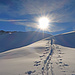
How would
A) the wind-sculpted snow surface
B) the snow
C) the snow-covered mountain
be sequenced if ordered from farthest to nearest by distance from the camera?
the wind-sculpted snow surface
the snow-covered mountain
the snow

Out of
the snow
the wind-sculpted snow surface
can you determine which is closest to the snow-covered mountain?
the wind-sculpted snow surface

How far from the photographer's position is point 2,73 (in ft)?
12.8

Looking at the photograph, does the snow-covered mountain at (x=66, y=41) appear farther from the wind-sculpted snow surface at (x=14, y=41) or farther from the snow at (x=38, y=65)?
the snow at (x=38, y=65)

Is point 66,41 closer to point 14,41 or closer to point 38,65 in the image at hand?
point 14,41

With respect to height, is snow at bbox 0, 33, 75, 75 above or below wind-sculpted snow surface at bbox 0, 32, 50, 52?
below

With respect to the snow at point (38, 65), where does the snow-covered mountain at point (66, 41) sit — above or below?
above

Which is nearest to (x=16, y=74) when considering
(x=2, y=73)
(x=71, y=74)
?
(x=2, y=73)

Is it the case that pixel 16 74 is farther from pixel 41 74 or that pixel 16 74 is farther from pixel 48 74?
pixel 48 74

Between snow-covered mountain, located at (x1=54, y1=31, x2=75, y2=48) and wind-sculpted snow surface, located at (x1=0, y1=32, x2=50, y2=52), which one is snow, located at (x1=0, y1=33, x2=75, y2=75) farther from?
wind-sculpted snow surface, located at (x1=0, y1=32, x2=50, y2=52)

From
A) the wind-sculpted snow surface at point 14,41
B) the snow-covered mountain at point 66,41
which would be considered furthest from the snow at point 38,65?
the wind-sculpted snow surface at point 14,41

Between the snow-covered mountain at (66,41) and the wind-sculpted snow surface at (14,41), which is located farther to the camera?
the wind-sculpted snow surface at (14,41)

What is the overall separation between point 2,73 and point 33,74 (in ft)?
4.47

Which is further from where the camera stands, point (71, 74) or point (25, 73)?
point (25, 73)

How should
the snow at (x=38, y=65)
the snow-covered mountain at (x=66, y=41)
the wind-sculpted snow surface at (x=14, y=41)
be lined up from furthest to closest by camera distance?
1. the wind-sculpted snow surface at (x=14, y=41)
2. the snow-covered mountain at (x=66, y=41)
3. the snow at (x=38, y=65)
